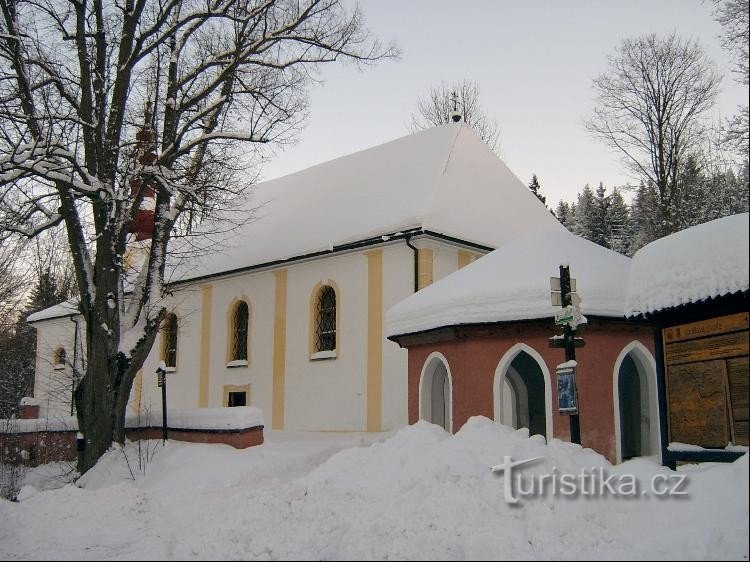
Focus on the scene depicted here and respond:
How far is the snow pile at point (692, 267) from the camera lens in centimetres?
743

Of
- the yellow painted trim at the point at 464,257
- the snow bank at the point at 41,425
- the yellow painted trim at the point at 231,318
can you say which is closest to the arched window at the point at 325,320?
the yellow painted trim at the point at 231,318

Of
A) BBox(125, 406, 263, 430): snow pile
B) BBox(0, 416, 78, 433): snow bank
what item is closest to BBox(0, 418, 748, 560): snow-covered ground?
BBox(125, 406, 263, 430): snow pile

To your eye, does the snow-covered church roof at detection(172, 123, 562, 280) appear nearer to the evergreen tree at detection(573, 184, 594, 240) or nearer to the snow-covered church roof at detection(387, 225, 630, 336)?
the snow-covered church roof at detection(387, 225, 630, 336)

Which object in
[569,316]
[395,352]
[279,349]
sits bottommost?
[395,352]

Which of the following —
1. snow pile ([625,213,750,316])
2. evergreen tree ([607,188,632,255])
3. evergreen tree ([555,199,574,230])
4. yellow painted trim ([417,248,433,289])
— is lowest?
snow pile ([625,213,750,316])

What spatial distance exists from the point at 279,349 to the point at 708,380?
1318 cm

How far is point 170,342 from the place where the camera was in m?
24.2

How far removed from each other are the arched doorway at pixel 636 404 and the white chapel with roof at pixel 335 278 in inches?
193

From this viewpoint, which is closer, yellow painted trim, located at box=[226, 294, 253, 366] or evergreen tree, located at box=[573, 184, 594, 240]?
yellow painted trim, located at box=[226, 294, 253, 366]

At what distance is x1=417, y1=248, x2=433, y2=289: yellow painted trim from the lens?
1703 centimetres

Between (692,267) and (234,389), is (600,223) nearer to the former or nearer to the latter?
(234,389)

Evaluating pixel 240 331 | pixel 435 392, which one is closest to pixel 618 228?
pixel 240 331

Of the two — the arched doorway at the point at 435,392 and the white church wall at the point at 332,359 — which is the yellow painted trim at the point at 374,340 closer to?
the white church wall at the point at 332,359

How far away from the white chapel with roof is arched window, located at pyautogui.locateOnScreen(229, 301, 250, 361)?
4cm
